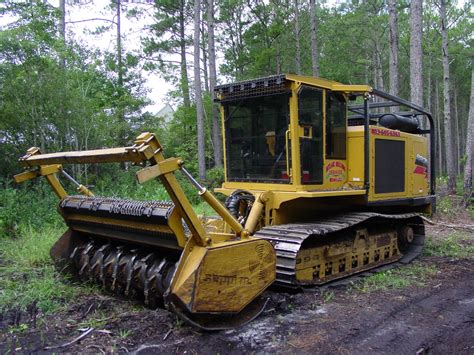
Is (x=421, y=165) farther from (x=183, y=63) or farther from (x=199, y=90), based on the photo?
(x=183, y=63)

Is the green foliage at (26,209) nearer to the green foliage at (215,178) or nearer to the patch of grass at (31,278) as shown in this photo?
the patch of grass at (31,278)

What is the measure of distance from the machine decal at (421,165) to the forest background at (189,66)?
4022 mm

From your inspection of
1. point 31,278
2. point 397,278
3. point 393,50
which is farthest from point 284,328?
point 393,50

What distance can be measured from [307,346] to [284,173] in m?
2.51

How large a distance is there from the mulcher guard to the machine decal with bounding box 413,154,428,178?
435 centimetres

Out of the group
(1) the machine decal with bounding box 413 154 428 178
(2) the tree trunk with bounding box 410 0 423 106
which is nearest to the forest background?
(2) the tree trunk with bounding box 410 0 423 106

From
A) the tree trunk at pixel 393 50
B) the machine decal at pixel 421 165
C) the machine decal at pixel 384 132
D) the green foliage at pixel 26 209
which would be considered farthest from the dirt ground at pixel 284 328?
the tree trunk at pixel 393 50

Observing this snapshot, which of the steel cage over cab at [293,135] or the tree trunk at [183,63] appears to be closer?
the steel cage over cab at [293,135]

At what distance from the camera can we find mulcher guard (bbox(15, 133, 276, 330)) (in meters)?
3.70

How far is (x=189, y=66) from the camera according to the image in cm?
2539

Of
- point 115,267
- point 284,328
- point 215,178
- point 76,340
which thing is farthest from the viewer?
point 215,178

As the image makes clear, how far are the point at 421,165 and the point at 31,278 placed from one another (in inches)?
254

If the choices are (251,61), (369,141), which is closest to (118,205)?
(369,141)

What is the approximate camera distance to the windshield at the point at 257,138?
5.82 metres
